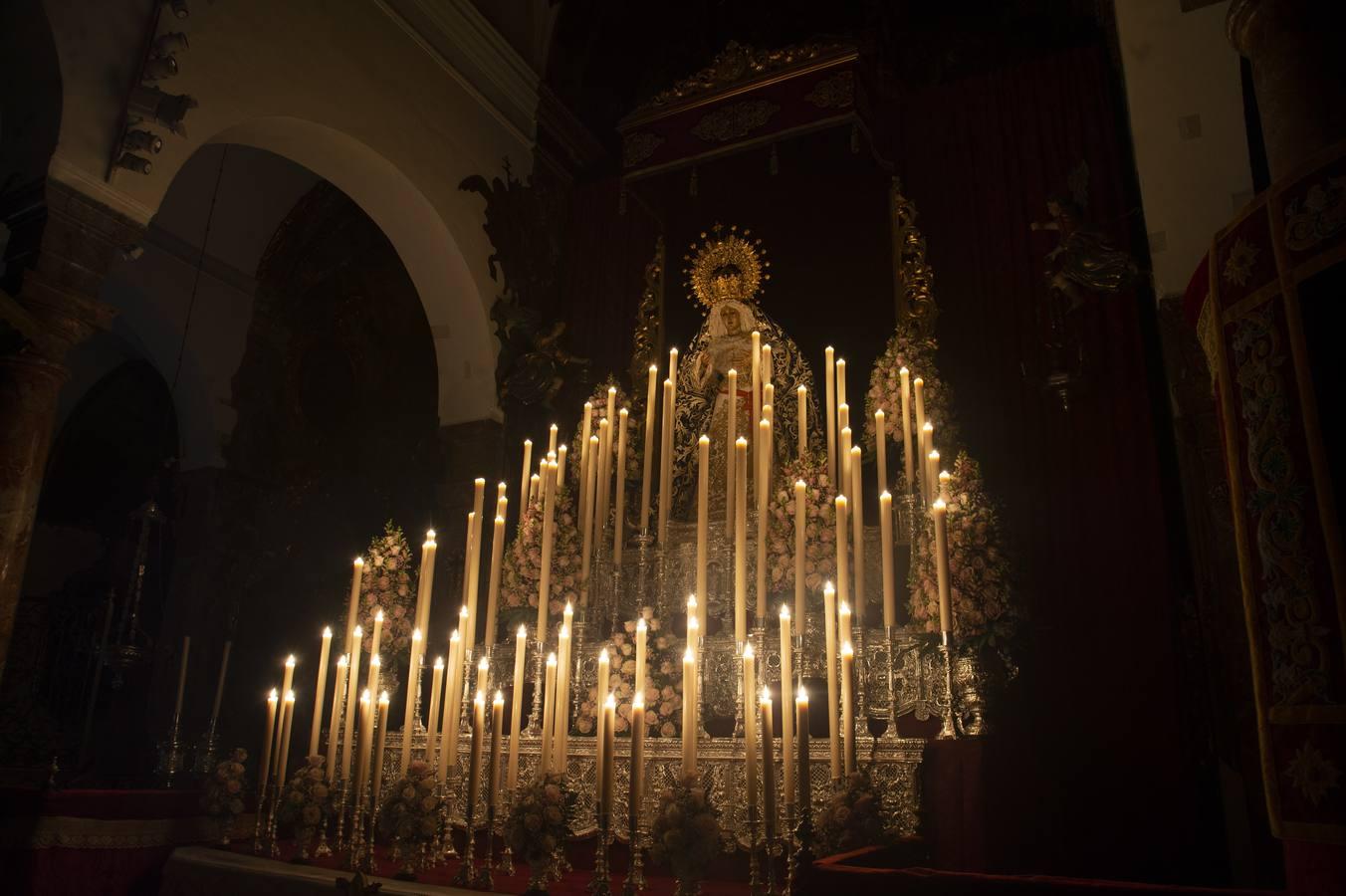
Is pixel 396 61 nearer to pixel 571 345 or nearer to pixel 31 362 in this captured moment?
pixel 571 345

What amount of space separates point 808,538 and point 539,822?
213 cm

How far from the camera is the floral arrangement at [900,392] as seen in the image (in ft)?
18.5

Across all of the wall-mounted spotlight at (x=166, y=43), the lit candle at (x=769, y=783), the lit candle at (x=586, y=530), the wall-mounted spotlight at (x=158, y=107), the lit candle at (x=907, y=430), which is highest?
the wall-mounted spotlight at (x=166, y=43)

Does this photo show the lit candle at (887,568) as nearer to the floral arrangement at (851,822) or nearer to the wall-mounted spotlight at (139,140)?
the floral arrangement at (851,822)

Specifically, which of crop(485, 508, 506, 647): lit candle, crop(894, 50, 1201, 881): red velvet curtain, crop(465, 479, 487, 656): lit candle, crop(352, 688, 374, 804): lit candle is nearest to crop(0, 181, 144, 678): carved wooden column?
crop(352, 688, 374, 804): lit candle

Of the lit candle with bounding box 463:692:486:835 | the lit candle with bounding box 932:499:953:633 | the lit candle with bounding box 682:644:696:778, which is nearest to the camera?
the lit candle with bounding box 682:644:696:778

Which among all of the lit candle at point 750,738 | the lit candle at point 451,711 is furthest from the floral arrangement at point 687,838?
the lit candle at point 451,711

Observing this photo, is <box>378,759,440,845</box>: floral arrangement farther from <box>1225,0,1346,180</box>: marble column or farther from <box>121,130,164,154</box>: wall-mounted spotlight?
<box>1225,0,1346,180</box>: marble column

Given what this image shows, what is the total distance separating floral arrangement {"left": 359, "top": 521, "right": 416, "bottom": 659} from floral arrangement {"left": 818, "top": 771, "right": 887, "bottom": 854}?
3701 millimetres

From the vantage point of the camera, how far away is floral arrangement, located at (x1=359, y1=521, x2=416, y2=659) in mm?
6453

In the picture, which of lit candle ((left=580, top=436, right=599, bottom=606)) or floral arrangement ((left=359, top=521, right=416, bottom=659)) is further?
floral arrangement ((left=359, top=521, right=416, bottom=659))

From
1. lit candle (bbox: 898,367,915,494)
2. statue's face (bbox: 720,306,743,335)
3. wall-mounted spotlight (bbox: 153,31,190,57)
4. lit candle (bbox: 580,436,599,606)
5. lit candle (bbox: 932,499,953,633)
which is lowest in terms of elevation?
lit candle (bbox: 932,499,953,633)

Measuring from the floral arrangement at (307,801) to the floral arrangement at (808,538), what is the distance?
A: 2429 mm

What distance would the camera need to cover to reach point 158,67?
5.05 metres
